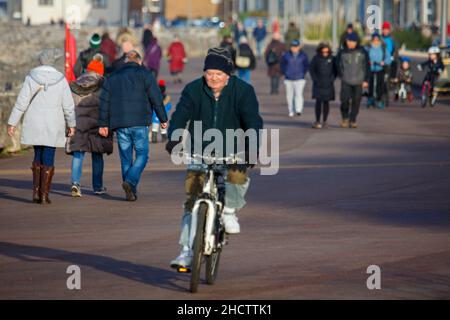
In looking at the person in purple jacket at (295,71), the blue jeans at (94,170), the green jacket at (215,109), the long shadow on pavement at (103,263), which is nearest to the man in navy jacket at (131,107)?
the blue jeans at (94,170)

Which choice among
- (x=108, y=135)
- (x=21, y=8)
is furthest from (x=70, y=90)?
(x=21, y=8)

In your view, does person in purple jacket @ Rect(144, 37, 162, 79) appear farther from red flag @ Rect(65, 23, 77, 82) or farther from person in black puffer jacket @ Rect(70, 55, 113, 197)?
person in black puffer jacket @ Rect(70, 55, 113, 197)

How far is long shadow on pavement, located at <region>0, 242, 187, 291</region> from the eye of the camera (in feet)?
36.2

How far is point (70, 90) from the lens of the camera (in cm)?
1648

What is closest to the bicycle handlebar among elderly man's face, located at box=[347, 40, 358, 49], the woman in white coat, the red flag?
the woman in white coat

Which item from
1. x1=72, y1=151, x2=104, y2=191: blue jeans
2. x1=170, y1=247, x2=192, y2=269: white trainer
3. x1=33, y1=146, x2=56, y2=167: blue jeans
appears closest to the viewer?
x1=170, y1=247, x2=192, y2=269: white trainer

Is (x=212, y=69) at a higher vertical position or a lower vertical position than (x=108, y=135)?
higher

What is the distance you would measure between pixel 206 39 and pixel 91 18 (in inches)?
2030

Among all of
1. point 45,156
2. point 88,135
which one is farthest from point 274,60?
point 45,156

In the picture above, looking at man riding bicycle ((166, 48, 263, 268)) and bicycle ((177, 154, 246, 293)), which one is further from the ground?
man riding bicycle ((166, 48, 263, 268))

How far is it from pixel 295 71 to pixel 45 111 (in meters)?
15.2

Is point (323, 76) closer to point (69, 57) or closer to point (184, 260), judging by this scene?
point (69, 57)

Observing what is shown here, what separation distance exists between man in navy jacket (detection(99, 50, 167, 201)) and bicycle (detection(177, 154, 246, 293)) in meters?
5.58
